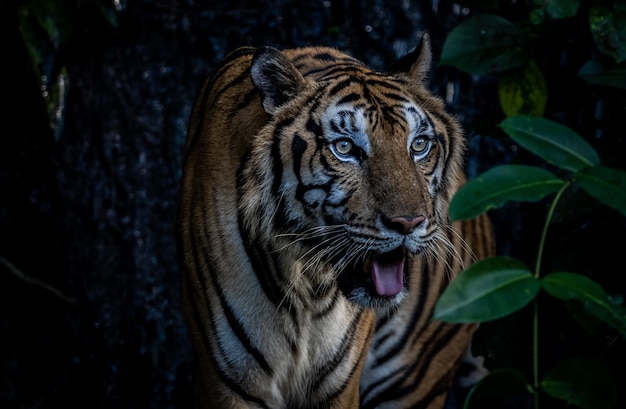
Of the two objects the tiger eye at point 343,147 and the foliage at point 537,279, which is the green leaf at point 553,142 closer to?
the foliage at point 537,279

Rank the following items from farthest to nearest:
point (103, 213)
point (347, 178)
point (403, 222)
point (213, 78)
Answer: point (103, 213), point (213, 78), point (347, 178), point (403, 222)

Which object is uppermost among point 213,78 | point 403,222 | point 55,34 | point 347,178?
point 55,34

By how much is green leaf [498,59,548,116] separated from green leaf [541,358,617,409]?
3.99 ft

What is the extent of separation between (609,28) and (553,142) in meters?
0.83

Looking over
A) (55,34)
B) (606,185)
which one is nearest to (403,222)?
(606,185)

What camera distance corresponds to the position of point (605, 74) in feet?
7.05

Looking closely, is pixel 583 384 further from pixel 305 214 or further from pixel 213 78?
pixel 213 78

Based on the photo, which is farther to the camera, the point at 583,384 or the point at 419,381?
the point at 419,381

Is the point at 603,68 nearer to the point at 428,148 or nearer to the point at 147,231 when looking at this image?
the point at 428,148

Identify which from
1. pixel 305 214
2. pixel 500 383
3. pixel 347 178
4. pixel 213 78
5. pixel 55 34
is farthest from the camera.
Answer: pixel 55 34

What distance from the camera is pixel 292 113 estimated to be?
2564 mm

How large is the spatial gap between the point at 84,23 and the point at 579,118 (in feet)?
7.14

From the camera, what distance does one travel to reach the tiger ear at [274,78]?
2.47m

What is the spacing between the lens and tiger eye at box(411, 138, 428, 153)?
2.55 metres
